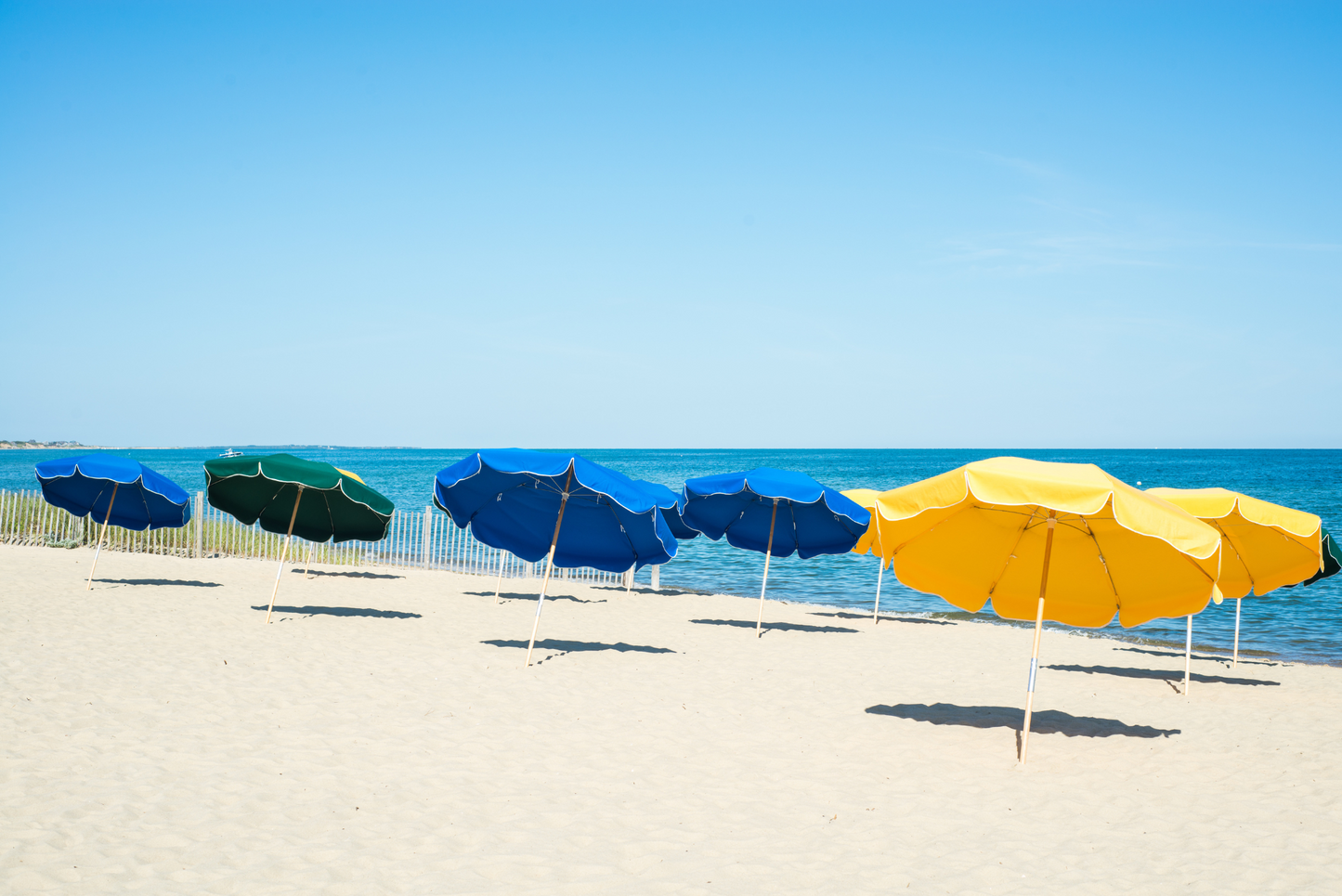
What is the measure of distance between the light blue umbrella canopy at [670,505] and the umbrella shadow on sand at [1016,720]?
3884mm

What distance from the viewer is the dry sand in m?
4.93

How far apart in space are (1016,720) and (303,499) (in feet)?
34.8

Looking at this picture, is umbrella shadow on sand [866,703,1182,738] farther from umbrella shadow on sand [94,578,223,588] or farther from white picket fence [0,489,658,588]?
umbrella shadow on sand [94,578,223,588]

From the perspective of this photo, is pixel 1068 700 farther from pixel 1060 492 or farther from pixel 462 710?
pixel 462 710

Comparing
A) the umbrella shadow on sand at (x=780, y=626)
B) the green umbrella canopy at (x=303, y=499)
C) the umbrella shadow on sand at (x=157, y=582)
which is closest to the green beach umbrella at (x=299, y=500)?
the green umbrella canopy at (x=303, y=499)

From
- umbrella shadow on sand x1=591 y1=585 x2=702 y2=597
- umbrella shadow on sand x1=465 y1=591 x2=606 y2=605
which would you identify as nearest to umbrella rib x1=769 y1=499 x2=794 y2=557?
umbrella shadow on sand x1=465 y1=591 x2=606 y2=605

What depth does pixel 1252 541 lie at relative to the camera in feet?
35.9

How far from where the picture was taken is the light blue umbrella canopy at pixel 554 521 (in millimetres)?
10664

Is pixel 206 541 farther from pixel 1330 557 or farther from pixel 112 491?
pixel 1330 557

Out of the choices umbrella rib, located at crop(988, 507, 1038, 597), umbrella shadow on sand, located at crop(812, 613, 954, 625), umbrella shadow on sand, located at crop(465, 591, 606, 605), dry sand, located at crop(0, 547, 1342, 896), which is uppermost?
umbrella rib, located at crop(988, 507, 1038, 597)

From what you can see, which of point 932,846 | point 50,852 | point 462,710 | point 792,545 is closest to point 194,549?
point 792,545

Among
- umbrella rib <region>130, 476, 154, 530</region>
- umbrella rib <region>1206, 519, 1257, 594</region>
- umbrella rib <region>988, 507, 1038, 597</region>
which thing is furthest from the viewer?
umbrella rib <region>130, 476, 154, 530</region>

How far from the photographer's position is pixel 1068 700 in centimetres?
1040

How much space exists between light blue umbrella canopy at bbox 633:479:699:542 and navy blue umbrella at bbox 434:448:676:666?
1.74ft
